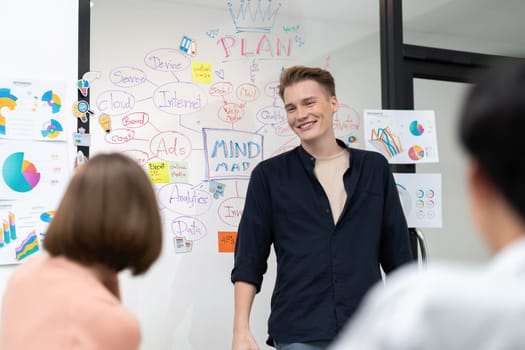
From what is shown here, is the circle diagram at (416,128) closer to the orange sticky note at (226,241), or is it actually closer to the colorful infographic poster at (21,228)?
the orange sticky note at (226,241)

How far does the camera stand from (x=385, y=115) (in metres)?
2.73

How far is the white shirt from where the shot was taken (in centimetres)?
59

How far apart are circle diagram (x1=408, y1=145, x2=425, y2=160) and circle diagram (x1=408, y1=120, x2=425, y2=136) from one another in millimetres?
61

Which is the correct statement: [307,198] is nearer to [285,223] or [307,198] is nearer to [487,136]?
[285,223]

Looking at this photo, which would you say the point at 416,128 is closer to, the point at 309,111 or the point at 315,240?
the point at 309,111

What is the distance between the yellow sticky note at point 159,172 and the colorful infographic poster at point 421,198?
103 cm

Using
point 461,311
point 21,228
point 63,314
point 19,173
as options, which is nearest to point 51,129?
point 19,173

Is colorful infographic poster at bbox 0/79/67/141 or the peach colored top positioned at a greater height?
colorful infographic poster at bbox 0/79/67/141

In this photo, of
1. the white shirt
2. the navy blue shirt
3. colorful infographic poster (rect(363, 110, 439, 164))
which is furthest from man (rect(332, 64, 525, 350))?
colorful infographic poster (rect(363, 110, 439, 164))

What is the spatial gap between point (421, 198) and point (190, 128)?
1.09m

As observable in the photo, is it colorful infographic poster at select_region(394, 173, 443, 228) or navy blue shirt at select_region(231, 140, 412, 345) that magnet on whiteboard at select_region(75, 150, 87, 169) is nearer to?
navy blue shirt at select_region(231, 140, 412, 345)

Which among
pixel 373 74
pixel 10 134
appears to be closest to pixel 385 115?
pixel 373 74

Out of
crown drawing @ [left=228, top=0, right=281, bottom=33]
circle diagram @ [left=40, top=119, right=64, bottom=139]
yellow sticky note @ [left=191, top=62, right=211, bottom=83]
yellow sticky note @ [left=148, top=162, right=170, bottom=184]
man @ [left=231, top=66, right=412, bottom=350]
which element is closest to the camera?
man @ [left=231, top=66, right=412, bottom=350]

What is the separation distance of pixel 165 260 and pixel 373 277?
83 centimetres
